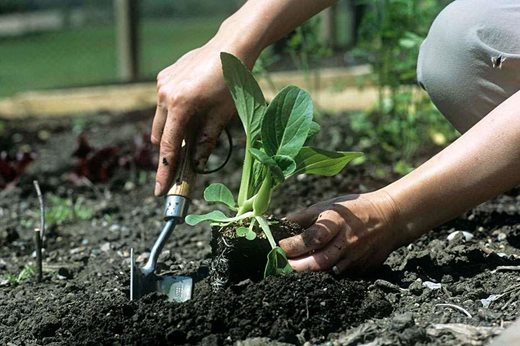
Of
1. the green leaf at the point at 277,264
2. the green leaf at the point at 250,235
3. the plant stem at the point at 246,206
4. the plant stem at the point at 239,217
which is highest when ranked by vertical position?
the plant stem at the point at 246,206

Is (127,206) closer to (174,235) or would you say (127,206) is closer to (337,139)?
(174,235)

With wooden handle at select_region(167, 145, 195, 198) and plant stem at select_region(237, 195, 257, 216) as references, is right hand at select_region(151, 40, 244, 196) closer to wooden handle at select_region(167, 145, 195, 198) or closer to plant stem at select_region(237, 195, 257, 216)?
wooden handle at select_region(167, 145, 195, 198)

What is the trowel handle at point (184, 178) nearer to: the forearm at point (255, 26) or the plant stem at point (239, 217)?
the plant stem at point (239, 217)

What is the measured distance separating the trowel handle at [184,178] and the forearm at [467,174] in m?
0.50

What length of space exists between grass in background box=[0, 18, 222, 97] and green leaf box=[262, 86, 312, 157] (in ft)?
16.5

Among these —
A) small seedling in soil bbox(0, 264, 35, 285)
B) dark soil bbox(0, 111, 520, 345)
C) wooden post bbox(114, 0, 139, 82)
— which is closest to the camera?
dark soil bbox(0, 111, 520, 345)

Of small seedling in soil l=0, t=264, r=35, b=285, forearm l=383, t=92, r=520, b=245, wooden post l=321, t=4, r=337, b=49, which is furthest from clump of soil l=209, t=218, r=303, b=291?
wooden post l=321, t=4, r=337, b=49

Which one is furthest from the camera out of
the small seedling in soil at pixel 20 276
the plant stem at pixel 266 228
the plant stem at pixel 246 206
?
the small seedling in soil at pixel 20 276

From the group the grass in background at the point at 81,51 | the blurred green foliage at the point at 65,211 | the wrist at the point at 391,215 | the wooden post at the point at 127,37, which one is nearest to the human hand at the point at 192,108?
the wrist at the point at 391,215

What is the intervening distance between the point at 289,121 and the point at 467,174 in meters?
0.44

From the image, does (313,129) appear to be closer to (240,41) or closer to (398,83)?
(240,41)

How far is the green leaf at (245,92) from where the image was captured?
2236 mm

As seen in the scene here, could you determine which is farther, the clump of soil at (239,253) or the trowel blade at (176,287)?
the trowel blade at (176,287)

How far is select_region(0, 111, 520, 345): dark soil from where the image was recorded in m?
2.09
